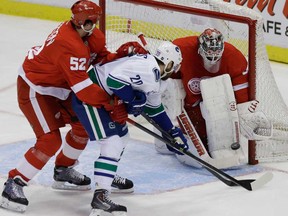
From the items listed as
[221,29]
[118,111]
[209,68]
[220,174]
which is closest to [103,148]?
→ [118,111]

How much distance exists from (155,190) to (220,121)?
2.00ft

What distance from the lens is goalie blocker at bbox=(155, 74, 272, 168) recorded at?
5191 millimetres

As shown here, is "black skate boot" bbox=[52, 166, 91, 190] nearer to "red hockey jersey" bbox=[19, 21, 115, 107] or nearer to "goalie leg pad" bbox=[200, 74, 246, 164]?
"red hockey jersey" bbox=[19, 21, 115, 107]

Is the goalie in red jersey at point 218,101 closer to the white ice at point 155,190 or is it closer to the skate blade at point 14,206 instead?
the white ice at point 155,190

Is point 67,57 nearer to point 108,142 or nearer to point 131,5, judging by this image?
point 108,142

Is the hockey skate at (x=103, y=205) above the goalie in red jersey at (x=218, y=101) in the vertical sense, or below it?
below

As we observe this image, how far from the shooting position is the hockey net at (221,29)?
207 inches

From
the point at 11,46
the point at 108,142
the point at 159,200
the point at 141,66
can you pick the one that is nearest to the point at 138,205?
the point at 159,200

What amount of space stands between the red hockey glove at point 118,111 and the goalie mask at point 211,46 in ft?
2.77

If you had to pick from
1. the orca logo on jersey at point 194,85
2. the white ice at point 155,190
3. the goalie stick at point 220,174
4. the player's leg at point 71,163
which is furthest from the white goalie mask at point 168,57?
the orca logo on jersey at point 194,85

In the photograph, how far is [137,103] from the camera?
439 cm

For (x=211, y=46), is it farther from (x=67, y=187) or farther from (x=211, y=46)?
(x=67, y=187)

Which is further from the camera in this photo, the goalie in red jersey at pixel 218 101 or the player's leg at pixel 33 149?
the goalie in red jersey at pixel 218 101

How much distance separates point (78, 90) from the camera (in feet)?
14.3
